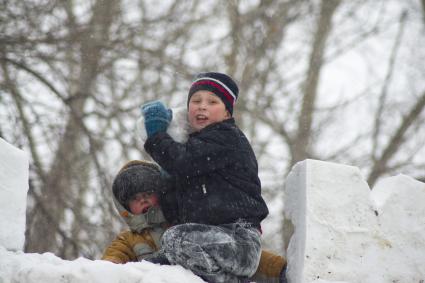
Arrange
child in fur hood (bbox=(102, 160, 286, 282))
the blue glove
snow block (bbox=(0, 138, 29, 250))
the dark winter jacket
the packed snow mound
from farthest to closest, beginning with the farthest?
child in fur hood (bbox=(102, 160, 286, 282))
the blue glove
the dark winter jacket
snow block (bbox=(0, 138, 29, 250))
the packed snow mound

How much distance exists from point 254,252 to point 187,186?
499 millimetres

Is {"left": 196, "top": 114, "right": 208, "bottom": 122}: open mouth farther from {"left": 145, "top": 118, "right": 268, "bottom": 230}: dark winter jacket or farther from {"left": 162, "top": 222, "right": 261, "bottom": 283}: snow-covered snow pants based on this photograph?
{"left": 162, "top": 222, "right": 261, "bottom": 283}: snow-covered snow pants

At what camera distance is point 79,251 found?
311 inches

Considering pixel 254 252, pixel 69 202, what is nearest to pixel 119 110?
pixel 69 202

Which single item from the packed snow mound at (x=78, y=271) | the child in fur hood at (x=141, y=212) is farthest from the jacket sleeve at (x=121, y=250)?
the packed snow mound at (x=78, y=271)

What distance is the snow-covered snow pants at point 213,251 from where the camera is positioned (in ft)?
11.0

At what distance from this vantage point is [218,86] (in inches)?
157

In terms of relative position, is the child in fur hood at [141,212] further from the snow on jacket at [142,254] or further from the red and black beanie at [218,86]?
the red and black beanie at [218,86]

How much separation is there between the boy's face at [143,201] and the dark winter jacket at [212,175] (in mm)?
312

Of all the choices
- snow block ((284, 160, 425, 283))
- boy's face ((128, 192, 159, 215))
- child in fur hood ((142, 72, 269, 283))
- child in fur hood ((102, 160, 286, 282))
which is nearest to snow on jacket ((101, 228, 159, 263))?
child in fur hood ((102, 160, 286, 282))

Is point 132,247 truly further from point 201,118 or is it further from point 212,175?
point 201,118

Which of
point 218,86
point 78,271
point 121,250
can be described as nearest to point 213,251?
point 78,271

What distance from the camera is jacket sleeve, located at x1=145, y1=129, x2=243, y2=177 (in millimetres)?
3652

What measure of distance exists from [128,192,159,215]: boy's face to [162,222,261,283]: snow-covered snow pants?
2.04 feet
